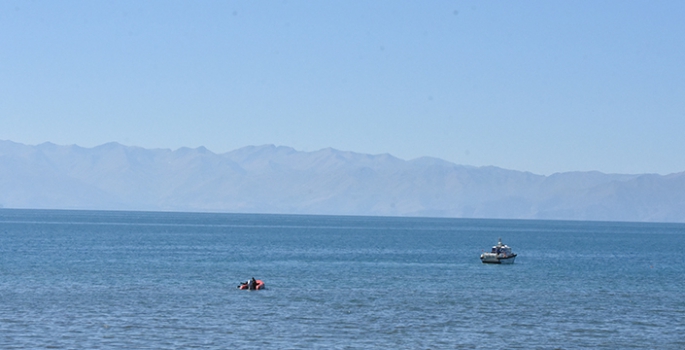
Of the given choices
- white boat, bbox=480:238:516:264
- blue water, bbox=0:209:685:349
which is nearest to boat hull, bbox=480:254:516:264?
white boat, bbox=480:238:516:264

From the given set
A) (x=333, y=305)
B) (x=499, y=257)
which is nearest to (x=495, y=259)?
(x=499, y=257)

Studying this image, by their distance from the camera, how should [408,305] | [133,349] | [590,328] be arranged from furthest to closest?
1. [408,305]
2. [590,328]
3. [133,349]

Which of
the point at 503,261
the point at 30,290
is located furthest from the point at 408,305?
the point at 503,261

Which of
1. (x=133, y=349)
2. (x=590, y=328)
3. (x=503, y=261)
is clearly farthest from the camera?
(x=503, y=261)

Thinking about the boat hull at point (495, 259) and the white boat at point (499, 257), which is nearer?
the boat hull at point (495, 259)

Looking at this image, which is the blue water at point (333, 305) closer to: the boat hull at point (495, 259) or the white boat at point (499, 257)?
the boat hull at point (495, 259)

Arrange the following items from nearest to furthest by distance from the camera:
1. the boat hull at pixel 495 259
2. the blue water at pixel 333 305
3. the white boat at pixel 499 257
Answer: the blue water at pixel 333 305 → the boat hull at pixel 495 259 → the white boat at pixel 499 257

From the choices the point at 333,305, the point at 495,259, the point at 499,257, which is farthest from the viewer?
the point at 495,259

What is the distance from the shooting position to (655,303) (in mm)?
63312

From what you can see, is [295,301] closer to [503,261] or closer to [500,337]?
[500,337]

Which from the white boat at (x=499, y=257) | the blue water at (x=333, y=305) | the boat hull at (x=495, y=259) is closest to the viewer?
the blue water at (x=333, y=305)

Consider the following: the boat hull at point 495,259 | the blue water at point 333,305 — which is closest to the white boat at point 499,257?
the boat hull at point 495,259

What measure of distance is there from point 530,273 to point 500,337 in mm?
42331

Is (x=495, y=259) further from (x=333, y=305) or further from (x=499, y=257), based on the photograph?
(x=333, y=305)
